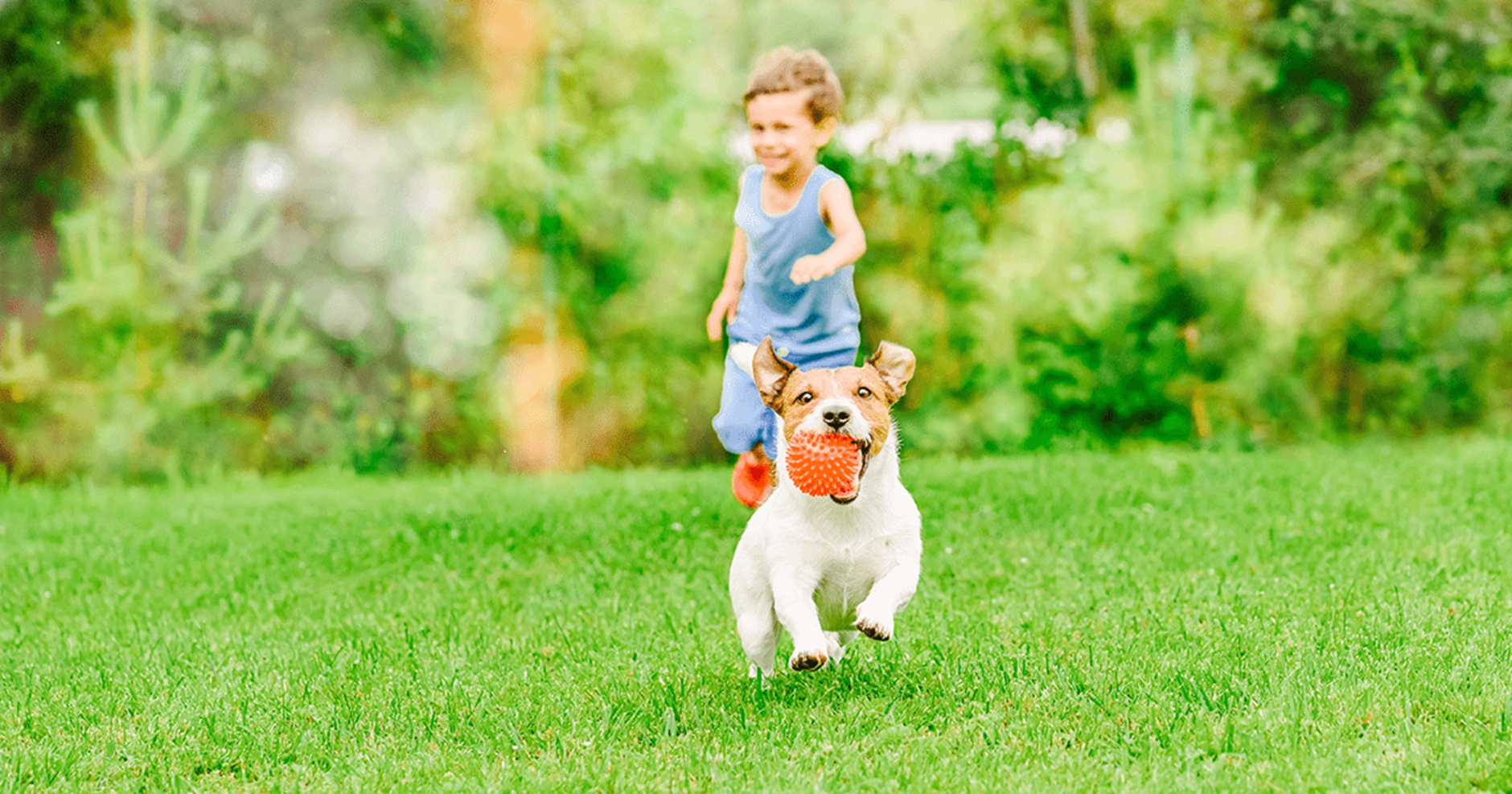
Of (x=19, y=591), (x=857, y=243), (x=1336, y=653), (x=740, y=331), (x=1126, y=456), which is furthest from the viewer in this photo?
(x=1126, y=456)

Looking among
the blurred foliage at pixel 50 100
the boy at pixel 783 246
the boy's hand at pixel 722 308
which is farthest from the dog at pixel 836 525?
the blurred foliage at pixel 50 100

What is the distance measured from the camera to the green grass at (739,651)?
3094 mm

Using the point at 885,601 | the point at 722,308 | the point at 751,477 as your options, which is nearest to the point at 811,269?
the point at 722,308

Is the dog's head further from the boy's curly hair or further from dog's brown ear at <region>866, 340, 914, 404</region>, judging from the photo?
the boy's curly hair

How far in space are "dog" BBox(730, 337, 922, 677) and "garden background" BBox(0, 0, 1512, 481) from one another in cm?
558

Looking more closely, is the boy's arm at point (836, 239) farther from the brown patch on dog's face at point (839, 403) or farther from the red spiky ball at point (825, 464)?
the red spiky ball at point (825, 464)

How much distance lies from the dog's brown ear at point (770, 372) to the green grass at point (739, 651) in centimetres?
82

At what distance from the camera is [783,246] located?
4633mm

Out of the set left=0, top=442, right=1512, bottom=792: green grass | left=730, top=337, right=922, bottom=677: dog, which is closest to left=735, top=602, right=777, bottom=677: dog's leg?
left=730, top=337, right=922, bottom=677: dog

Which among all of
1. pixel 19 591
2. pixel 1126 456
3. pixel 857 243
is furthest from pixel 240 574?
pixel 1126 456

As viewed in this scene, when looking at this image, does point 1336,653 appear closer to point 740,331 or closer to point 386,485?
point 740,331

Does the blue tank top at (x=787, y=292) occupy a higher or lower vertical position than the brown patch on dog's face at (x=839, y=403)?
higher

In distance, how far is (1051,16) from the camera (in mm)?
9125

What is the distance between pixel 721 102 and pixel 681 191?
64 cm
